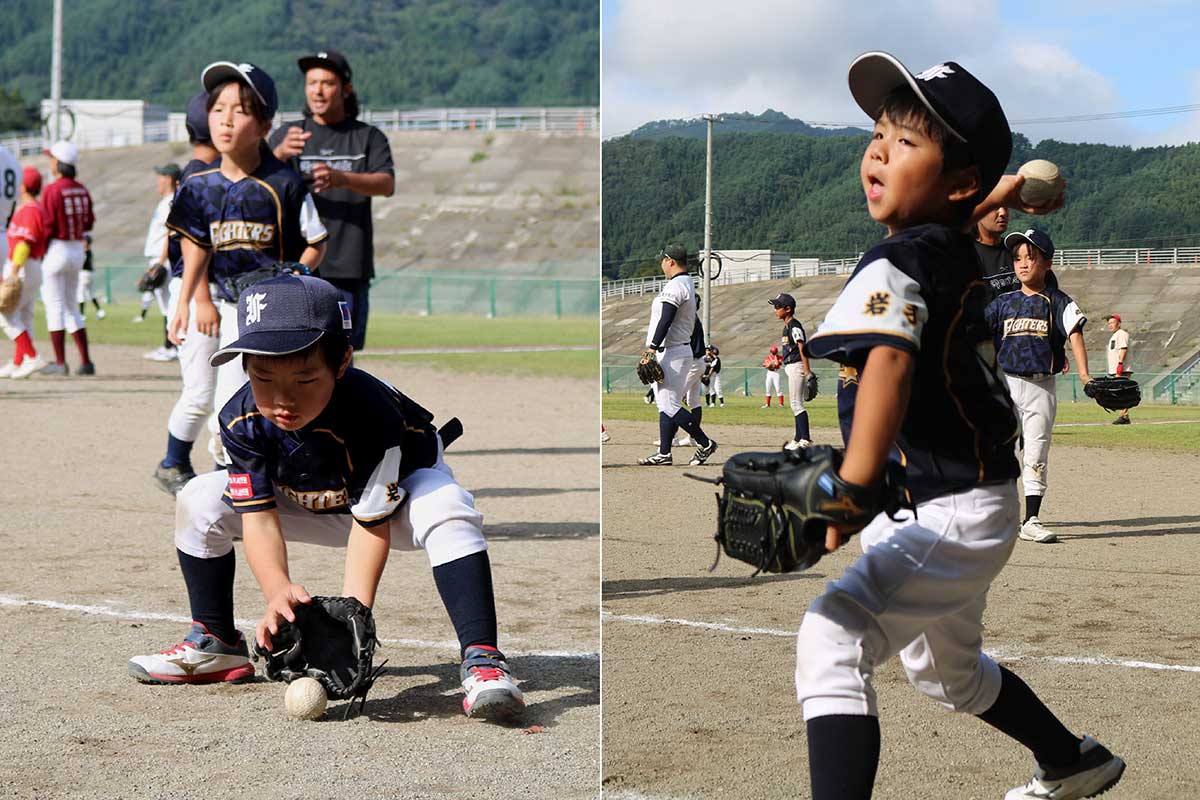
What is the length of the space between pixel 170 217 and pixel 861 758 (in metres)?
4.47

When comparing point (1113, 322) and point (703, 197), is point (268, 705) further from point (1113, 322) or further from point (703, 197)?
point (1113, 322)

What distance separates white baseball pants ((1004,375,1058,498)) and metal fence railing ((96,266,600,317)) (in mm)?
27971

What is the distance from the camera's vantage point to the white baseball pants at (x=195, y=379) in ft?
21.6

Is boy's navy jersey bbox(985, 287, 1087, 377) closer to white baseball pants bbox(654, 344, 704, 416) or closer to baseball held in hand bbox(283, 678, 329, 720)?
white baseball pants bbox(654, 344, 704, 416)

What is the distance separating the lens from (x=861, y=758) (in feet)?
8.34

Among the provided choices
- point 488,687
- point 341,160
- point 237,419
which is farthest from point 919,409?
point 341,160

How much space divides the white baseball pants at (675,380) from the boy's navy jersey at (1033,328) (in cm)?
67

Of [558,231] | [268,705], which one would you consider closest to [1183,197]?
[268,705]

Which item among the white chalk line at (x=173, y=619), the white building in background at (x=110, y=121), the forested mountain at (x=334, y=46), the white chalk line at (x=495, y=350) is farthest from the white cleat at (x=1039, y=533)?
the forested mountain at (x=334, y=46)

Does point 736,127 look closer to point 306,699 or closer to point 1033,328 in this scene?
point 1033,328

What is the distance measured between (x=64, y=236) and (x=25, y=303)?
74 centimetres

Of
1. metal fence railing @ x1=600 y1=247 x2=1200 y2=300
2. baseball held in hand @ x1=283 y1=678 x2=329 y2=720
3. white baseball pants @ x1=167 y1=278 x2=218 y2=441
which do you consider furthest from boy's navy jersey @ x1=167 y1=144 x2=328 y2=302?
metal fence railing @ x1=600 y1=247 x2=1200 y2=300

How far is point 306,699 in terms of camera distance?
152 inches

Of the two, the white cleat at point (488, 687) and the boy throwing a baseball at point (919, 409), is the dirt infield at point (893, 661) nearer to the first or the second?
the white cleat at point (488, 687)
